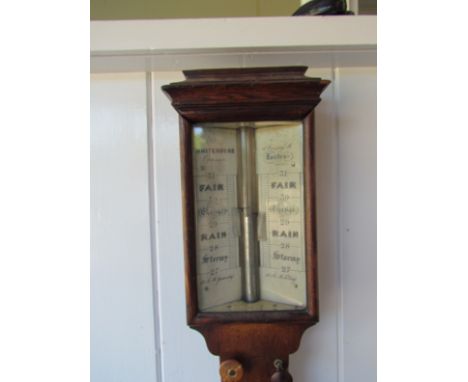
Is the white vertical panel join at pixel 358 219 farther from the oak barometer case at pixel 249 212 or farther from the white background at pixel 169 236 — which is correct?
the oak barometer case at pixel 249 212

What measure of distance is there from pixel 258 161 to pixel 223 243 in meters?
0.15

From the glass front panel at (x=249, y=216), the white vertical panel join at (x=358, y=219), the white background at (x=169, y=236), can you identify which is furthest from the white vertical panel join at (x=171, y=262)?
the white vertical panel join at (x=358, y=219)

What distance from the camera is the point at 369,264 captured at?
68 cm

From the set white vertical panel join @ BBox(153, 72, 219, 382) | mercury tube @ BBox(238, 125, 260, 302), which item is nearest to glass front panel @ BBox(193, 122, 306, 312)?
mercury tube @ BBox(238, 125, 260, 302)

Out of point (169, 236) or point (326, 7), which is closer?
point (326, 7)

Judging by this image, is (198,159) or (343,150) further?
(343,150)

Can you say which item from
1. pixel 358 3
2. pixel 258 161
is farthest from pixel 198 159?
pixel 358 3

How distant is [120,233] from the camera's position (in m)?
0.68

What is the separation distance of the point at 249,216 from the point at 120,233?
0.85ft

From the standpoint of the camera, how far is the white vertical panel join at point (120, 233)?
0.67m

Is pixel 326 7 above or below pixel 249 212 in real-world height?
above

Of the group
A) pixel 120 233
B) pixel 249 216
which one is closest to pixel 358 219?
pixel 249 216

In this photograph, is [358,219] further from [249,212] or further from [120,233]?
[120,233]

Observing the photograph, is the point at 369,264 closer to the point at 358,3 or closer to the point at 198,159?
the point at 198,159
